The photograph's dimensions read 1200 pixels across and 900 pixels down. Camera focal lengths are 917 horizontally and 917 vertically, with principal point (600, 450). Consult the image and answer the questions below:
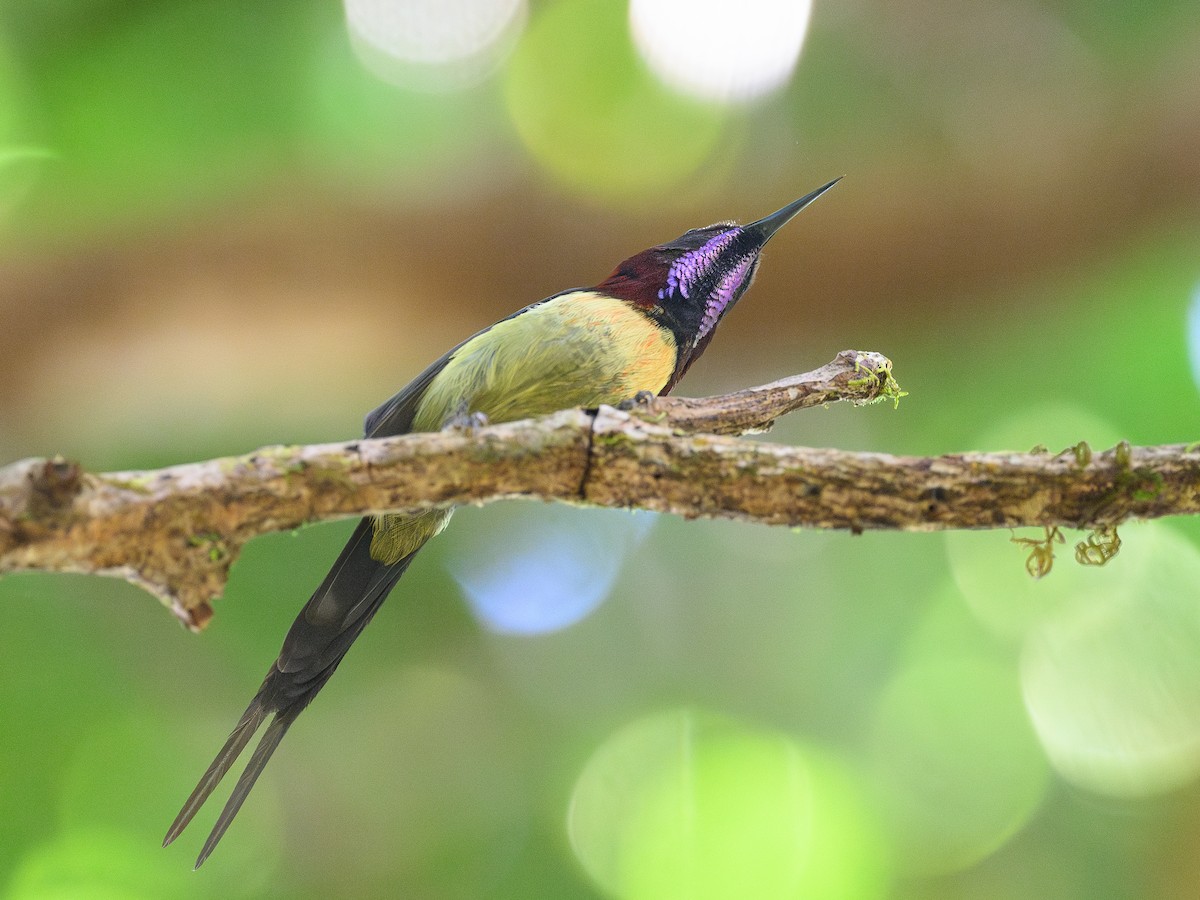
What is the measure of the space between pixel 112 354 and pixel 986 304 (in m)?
2.75

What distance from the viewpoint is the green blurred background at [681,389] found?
2.71 m

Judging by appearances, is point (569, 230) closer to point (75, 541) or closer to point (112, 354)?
point (112, 354)

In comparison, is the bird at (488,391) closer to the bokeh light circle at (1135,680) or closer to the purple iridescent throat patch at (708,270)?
the purple iridescent throat patch at (708,270)

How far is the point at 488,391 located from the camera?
5.76 feet

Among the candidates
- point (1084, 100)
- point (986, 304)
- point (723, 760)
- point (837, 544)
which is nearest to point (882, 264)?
point (986, 304)

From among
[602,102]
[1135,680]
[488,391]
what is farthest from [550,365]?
[1135,680]

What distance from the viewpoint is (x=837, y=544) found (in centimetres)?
357

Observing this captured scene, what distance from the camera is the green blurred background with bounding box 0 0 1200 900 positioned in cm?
271

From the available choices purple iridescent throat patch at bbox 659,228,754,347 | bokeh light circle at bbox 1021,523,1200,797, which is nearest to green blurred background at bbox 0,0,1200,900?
bokeh light circle at bbox 1021,523,1200,797

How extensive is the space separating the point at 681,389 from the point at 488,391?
60.5 inches

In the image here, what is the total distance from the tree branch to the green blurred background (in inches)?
57.8

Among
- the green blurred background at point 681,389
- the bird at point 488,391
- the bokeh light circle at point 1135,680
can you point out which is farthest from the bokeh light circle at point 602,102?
the bokeh light circle at point 1135,680

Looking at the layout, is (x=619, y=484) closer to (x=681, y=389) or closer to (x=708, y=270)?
(x=708, y=270)

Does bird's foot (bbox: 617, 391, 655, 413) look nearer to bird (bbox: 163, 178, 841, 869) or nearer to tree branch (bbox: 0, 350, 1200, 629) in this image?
bird (bbox: 163, 178, 841, 869)
